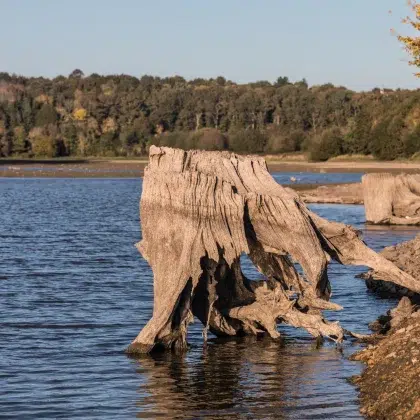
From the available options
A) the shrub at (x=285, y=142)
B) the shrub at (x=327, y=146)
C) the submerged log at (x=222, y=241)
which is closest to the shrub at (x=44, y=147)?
the shrub at (x=285, y=142)

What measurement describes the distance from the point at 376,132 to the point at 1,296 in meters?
102

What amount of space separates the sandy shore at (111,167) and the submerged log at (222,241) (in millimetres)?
80687

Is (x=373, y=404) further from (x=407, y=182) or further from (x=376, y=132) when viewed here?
(x=376, y=132)

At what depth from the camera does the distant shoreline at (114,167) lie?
115625 mm

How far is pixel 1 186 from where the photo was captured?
361ft

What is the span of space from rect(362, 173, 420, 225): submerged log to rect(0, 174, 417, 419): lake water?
13.6 meters

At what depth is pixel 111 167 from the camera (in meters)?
155

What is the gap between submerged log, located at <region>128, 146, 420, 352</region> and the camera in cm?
1762

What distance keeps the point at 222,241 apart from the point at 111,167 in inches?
5418

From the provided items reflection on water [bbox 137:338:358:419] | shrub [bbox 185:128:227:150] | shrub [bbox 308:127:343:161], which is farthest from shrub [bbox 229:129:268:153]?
reflection on water [bbox 137:338:358:419]

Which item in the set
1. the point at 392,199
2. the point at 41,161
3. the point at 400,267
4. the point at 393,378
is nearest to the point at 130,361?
the point at 393,378

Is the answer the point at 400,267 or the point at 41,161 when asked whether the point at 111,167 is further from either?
the point at 400,267

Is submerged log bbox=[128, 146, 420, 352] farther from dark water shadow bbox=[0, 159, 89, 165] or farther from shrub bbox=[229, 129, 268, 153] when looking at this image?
dark water shadow bbox=[0, 159, 89, 165]

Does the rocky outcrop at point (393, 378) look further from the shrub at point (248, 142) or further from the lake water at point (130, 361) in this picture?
the shrub at point (248, 142)
